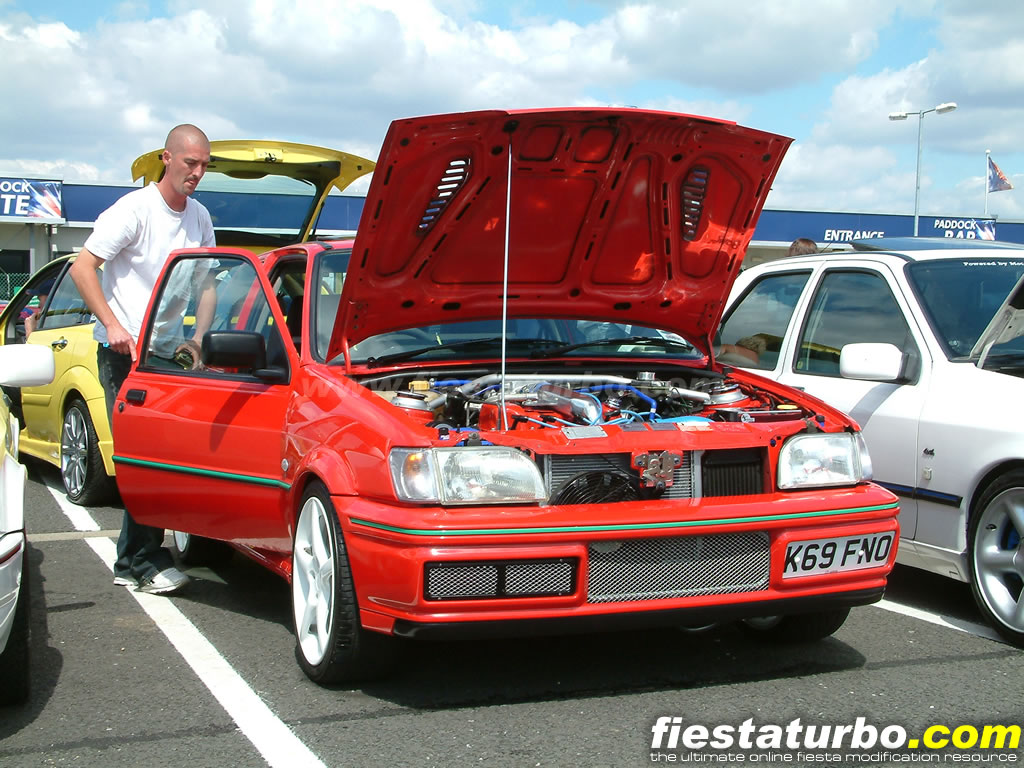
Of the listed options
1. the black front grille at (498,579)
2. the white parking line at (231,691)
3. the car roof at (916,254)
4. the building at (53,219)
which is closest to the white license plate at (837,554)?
the black front grille at (498,579)

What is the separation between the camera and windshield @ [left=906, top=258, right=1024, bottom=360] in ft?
17.1

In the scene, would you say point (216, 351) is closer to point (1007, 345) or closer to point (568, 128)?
point (568, 128)

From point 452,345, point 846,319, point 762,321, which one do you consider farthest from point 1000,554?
point 452,345

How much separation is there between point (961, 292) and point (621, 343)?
5.56 ft

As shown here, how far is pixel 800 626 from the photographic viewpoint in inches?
174

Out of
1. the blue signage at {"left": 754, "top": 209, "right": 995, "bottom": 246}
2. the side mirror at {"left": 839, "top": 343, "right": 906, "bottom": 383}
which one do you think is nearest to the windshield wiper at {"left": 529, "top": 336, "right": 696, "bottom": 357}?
the side mirror at {"left": 839, "top": 343, "right": 906, "bottom": 383}

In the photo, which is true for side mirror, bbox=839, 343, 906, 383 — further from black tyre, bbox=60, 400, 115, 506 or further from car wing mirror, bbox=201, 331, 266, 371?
black tyre, bbox=60, 400, 115, 506

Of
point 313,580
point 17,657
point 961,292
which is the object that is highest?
point 961,292

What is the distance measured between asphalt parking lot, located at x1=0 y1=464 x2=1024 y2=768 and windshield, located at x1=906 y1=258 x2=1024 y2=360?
121 cm

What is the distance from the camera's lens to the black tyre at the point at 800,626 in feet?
14.3

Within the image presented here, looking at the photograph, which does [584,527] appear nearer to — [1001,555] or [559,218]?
[559,218]

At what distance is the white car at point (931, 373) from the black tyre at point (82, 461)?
416cm

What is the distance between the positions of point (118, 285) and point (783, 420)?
3168mm

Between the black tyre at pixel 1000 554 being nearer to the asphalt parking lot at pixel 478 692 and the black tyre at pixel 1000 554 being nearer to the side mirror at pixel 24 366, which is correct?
the asphalt parking lot at pixel 478 692
